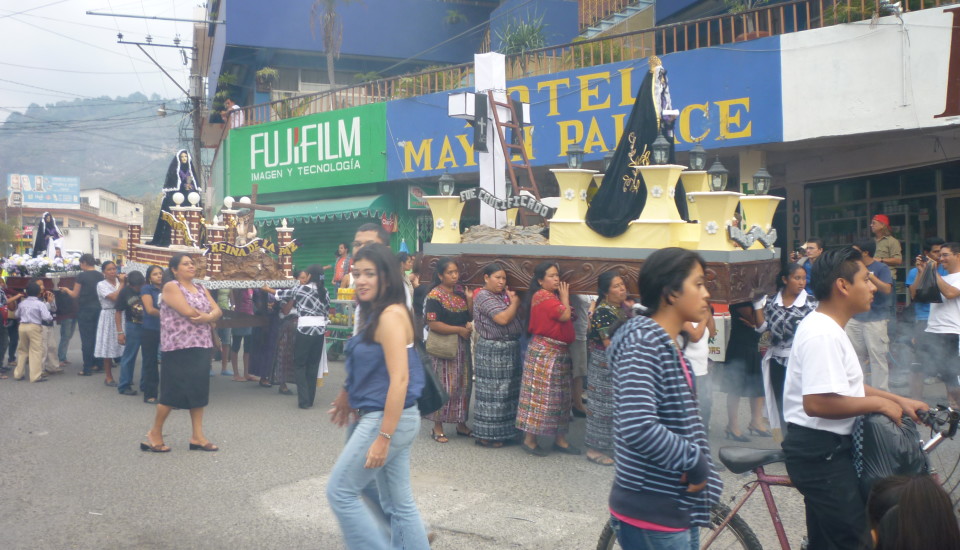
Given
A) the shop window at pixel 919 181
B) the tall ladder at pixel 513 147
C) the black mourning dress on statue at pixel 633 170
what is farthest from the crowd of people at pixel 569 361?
the shop window at pixel 919 181

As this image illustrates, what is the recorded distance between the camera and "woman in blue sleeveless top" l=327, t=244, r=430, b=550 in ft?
12.2

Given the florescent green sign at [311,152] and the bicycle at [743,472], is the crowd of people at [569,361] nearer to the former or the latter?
the bicycle at [743,472]

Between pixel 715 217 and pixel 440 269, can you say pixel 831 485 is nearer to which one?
pixel 715 217

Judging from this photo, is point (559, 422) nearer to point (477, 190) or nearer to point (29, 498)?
point (477, 190)

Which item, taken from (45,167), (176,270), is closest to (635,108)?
(176,270)

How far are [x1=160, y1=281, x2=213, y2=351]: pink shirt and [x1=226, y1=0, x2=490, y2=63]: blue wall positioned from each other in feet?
51.4

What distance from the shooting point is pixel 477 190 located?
7.71m

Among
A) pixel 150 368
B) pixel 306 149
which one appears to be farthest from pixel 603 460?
pixel 306 149

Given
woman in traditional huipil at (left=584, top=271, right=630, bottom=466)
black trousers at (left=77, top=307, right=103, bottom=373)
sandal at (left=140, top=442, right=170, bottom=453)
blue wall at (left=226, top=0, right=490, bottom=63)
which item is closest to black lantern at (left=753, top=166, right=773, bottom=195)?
woman in traditional huipil at (left=584, top=271, right=630, bottom=466)

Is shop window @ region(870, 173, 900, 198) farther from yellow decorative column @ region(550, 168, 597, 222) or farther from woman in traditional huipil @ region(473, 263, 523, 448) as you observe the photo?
woman in traditional huipil @ region(473, 263, 523, 448)

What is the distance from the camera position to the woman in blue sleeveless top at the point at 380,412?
3.71 m

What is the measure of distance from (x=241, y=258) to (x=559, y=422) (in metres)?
5.06

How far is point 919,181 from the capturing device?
11.9m

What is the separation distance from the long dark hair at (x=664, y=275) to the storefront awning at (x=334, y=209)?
1436 cm
